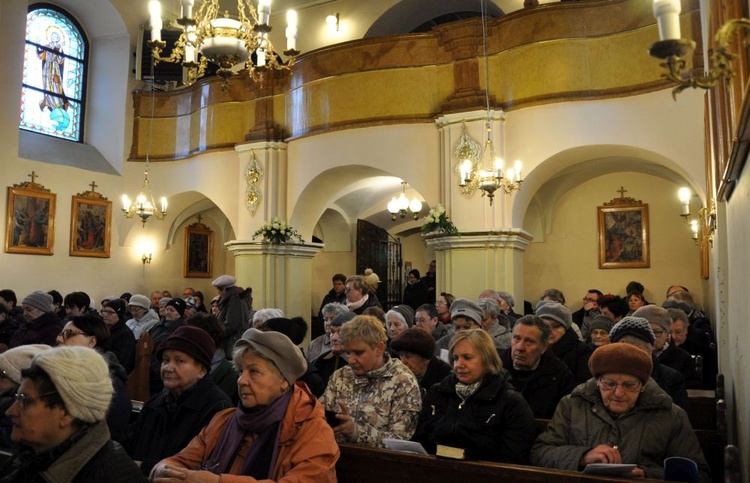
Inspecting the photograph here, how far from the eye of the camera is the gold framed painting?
37.4 ft

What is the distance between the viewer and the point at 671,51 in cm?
175

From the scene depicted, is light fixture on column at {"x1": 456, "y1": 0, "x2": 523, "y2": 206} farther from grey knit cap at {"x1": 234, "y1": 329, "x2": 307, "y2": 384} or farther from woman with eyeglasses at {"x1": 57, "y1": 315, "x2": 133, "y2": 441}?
grey knit cap at {"x1": 234, "y1": 329, "x2": 307, "y2": 384}

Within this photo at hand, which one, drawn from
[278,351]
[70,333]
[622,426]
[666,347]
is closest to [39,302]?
[70,333]

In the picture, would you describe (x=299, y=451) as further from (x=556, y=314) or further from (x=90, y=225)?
(x=90, y=225)

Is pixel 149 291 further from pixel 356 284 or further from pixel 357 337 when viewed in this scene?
pixel 357 337

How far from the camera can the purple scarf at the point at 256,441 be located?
102 inches

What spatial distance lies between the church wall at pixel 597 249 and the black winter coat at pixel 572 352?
7194 millimetres

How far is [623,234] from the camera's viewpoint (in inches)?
456

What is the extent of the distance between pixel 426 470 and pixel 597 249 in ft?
31.8

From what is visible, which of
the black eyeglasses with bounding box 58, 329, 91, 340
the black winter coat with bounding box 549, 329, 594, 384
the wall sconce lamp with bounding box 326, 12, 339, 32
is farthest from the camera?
the wall sconce lamp with bounding box 326, 12, 339, 32

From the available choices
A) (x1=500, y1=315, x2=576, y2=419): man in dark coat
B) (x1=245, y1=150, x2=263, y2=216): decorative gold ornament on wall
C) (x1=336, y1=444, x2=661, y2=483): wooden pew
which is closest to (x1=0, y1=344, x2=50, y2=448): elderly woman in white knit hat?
(x1=336, y1=444, x2=661, y2=483): wooden pew

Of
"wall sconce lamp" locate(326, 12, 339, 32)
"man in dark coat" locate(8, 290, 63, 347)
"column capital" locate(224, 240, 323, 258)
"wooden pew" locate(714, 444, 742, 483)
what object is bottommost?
"wooden pew" locate(714, 444, 742, 483)

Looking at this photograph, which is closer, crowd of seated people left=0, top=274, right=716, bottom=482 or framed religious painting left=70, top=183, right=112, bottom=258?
crowd of seated people left=0, top=274, right=716, bottom=482

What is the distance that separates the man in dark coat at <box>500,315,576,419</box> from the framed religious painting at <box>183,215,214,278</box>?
12.4 metres
